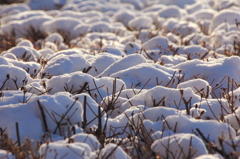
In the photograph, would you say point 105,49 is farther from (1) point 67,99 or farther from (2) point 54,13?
(2) point 54,13

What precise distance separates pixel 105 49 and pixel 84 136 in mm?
2887

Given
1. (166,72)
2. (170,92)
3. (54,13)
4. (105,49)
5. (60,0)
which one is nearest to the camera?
(170,92)

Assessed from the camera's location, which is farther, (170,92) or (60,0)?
(60,0)

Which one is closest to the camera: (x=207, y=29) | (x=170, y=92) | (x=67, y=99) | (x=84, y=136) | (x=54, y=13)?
(x=84, y=136)

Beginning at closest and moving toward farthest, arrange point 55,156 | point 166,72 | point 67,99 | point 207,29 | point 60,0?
1. point 55,156
2. point 67,99
3. point 166,72
4. point 207,29
5. point 60,0

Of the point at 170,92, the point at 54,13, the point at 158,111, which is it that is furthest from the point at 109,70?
the point at 54,13

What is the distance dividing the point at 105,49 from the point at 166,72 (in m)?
1.67

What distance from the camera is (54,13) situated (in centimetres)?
927

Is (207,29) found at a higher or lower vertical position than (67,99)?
lower

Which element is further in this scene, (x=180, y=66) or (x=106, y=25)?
(x=106, y=25)

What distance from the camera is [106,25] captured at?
7039mm

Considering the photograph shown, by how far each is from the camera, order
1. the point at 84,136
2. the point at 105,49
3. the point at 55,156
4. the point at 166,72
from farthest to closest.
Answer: the point at 105,49 < the point at 166,72 < the point at 84,136 < the point at 55,156

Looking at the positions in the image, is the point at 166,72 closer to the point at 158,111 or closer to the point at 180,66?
the point at 180,66

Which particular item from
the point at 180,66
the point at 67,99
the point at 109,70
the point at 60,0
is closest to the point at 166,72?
the point at 180,66
